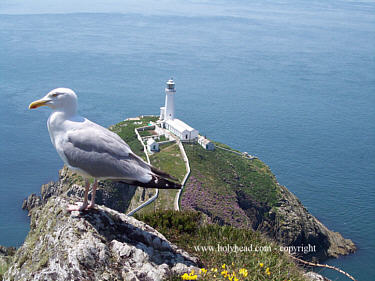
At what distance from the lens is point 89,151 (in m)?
7.71

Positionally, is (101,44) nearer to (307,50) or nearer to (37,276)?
(307,50)

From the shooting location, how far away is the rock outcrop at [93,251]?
6.66 meters

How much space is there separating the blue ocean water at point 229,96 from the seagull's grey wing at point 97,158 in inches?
1340

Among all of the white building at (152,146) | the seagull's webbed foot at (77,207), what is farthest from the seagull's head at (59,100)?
the white building at (152,146)

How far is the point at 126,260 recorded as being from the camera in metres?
7.15

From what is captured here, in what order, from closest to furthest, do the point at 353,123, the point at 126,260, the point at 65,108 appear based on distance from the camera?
the point at 126,260 < the point at 65,108 < the point at 353,123

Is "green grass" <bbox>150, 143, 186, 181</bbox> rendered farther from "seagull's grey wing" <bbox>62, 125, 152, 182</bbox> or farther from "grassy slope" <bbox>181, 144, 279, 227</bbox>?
"seagull's grey wing" <bbox>62, 125, 152, 182</bbox>

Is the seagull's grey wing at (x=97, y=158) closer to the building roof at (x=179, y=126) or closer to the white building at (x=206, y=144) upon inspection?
the building roof at (x=179, y=126)

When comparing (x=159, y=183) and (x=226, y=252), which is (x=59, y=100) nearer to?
(x=159, y=183)

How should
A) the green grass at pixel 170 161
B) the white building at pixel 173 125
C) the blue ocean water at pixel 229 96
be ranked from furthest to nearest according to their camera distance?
the white building at pixel 173 125 < the blue ocean water at pixel 229 96 < the green grass at pixel 170 161

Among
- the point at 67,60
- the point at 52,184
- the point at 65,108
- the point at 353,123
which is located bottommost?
the point at 52,184

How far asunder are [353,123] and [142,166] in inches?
2982

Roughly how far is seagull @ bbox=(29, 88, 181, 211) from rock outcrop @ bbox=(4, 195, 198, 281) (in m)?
0.49

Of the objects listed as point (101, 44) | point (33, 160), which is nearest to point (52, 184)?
point (33, 160)
